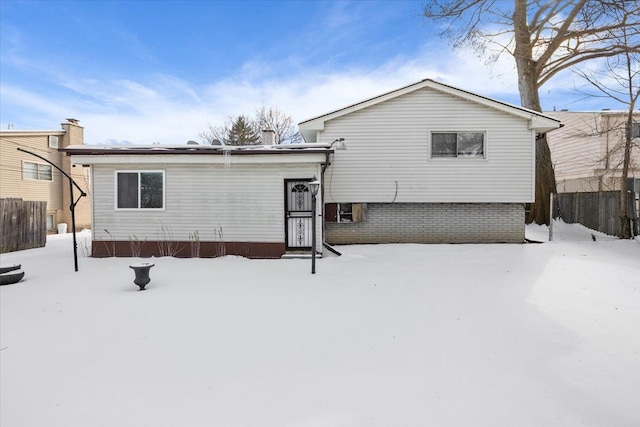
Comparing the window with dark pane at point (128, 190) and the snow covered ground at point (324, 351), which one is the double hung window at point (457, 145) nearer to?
the snow covered ground at point (324, 351)

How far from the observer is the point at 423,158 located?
10.7 meters

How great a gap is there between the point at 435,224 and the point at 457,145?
9.15ft

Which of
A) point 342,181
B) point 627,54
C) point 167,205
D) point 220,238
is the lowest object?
point 220,238

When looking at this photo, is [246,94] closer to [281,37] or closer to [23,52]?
[281,37]

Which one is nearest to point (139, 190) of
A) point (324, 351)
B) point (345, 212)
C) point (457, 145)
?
point (345, 212)

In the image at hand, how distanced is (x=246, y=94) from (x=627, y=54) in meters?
24.8

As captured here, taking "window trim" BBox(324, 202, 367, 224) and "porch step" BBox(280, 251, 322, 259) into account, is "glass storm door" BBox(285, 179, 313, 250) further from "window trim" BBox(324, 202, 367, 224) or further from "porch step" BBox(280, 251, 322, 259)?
"window trim" BBox(324, 202, 367, 224)

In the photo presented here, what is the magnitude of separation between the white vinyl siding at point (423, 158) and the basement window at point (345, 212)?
10.0 inches

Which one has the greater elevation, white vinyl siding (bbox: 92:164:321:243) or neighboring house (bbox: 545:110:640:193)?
neighboring house (bbox: 545:110:640:193)

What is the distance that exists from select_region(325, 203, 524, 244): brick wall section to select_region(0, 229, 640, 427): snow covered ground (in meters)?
4.46

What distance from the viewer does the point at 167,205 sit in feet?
29.1

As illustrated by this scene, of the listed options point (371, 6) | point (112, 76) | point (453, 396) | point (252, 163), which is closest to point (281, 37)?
point (371, 6)

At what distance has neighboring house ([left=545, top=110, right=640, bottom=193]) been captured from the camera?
17.5 metres

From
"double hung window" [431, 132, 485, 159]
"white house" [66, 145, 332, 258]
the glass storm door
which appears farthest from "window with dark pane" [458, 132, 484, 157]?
the glass storm door
